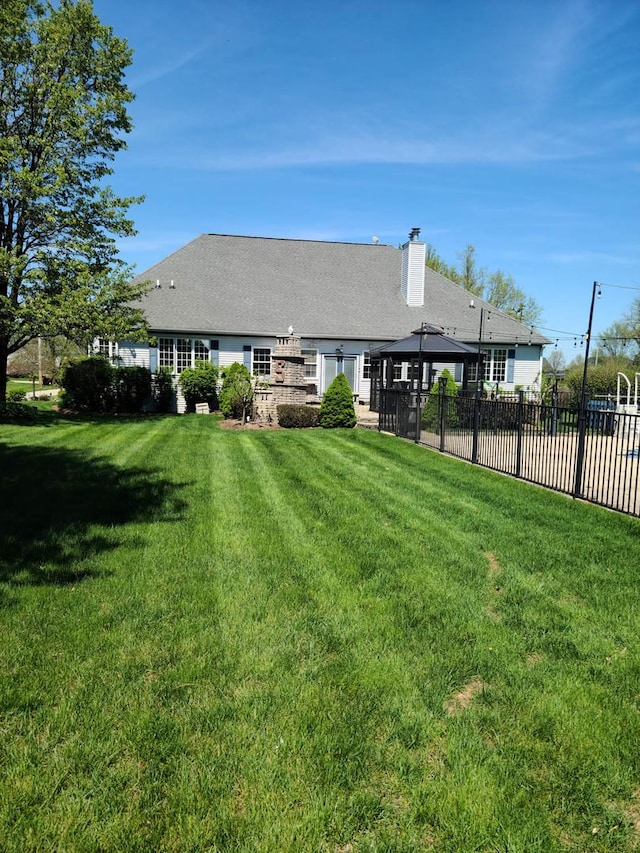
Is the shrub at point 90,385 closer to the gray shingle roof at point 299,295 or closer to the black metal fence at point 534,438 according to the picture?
the gray shingle roof at point 299,295

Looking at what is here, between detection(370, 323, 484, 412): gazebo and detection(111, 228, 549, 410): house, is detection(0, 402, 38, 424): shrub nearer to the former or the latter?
detection(111, 228, 549, 410): house

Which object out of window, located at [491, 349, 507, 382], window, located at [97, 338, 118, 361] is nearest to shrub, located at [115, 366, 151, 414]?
window, located at [97, 338, 118, 361]

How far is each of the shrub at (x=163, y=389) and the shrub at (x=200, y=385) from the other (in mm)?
473

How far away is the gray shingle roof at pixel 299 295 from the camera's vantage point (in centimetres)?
2248

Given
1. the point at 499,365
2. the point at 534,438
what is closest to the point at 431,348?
the point at 534,438

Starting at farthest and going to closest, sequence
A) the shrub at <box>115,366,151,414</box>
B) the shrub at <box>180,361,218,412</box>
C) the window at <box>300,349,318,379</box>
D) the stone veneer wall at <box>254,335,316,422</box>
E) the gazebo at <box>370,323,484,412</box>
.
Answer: the window at <box>300,349,318,379</box>
the shrub at <box>180,361,218,412</box>
the shrub at <box>115,366,151,414</box>
the gazebo at <box>370,323,484,412</box>
the stone veneer wall at <box>254,335,316,422</box>

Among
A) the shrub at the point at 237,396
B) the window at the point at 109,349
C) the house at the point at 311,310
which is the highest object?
the house at the point at 311,310

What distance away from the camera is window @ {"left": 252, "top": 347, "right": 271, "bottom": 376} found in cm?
2248

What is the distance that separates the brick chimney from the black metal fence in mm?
11771

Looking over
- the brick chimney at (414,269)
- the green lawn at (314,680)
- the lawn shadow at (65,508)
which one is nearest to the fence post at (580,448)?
the green lawn at (314,680)

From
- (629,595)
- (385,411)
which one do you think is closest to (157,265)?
(385,411)

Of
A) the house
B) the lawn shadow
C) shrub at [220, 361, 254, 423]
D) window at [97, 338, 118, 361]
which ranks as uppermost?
the house

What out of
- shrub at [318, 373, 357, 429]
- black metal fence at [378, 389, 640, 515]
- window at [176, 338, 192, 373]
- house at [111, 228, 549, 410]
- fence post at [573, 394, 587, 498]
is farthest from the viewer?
house at [111, 228, 549, 410]

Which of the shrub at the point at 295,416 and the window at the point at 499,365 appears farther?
the window at the point at 499,365
